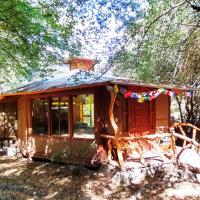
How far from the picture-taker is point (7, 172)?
424 inches

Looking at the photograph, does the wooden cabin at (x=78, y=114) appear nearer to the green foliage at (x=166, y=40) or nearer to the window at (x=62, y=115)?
the window at (x=62, y=115)

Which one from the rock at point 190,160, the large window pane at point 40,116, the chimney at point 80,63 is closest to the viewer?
the rock at point 190,160

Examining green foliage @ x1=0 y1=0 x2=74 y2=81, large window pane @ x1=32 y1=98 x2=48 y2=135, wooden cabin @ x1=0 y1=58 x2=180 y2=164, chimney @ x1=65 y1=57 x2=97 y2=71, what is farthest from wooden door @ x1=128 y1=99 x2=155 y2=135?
green foliage @ x1=0 y1=0 x2=74 y2=81

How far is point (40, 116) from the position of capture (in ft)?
41.5

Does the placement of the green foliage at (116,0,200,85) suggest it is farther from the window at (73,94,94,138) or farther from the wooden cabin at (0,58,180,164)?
the window at (73,94,94,138)

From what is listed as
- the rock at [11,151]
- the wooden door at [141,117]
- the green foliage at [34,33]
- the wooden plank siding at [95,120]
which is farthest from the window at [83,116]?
the rock at [11,151]

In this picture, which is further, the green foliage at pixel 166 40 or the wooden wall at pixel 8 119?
the wooden wall at pixel 8 119

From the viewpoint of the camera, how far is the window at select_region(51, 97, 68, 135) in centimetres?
1150

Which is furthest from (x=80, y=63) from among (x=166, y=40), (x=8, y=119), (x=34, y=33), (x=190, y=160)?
(x=190, y=160)

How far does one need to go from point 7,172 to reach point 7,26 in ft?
15.4

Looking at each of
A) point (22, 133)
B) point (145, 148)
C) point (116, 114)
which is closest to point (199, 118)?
point (145, 148)

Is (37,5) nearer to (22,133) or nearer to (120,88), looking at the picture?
(120,88)

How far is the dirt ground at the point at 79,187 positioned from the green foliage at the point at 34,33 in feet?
14.5

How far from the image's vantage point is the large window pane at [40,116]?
12.4 meters
